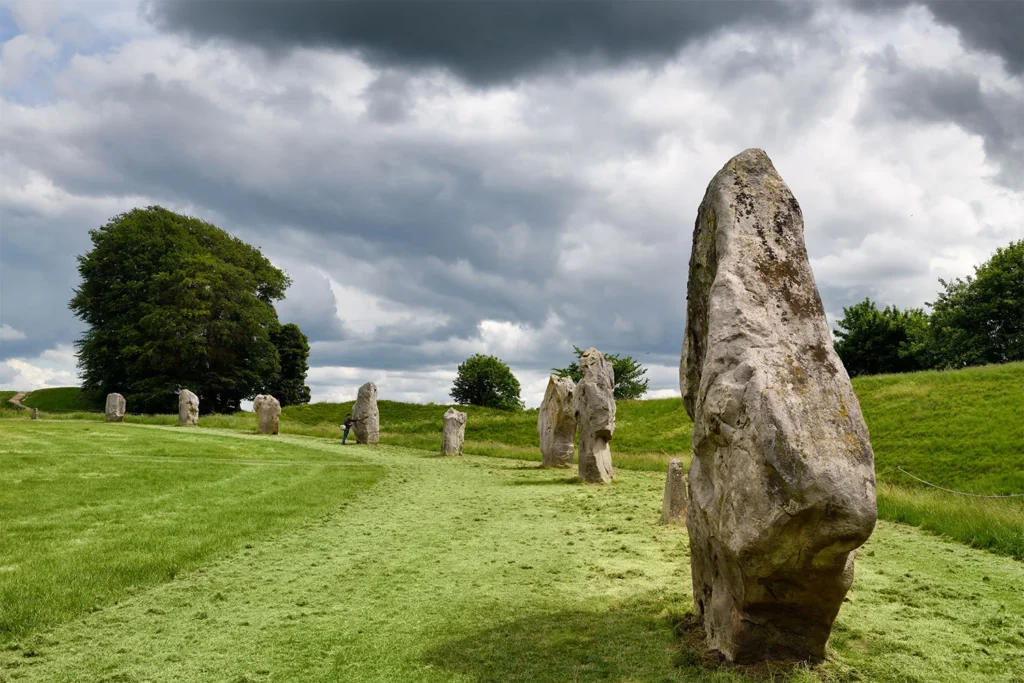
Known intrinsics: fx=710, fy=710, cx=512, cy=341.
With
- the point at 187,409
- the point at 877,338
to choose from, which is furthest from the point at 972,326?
the point at 187,409

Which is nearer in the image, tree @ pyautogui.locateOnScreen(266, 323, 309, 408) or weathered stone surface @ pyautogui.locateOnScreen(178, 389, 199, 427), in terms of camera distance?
weathered stone surface @ pyautogui.locateOnScreen(178, 389, 199, 427)

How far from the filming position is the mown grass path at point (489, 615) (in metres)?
5.77

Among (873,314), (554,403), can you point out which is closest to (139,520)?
(554,403)

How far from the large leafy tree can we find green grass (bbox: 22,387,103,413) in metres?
4.92

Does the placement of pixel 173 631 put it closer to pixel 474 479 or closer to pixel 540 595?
pixel 540 595

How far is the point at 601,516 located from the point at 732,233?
26.0ft

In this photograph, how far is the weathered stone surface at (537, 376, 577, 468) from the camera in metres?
22.7

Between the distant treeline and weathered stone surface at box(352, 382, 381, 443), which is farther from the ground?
the distant treeline

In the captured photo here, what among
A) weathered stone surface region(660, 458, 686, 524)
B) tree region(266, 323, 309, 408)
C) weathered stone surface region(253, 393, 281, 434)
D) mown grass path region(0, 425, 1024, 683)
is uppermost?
tree region(266, 323, 309, 408)

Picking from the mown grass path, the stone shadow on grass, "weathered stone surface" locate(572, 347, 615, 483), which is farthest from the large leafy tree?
the stone shadow on grass

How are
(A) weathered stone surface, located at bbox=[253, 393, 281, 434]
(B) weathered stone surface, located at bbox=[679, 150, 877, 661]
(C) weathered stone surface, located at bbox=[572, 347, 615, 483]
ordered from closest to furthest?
(B) weathered stone surface, located at bbox=[679, 150, 877, 661] → (C) weathered stone surface, located at bbox=[572, 347, 615, 483] → (A) weathered stone surface, located at bbox=[253, 393, 281, 434]

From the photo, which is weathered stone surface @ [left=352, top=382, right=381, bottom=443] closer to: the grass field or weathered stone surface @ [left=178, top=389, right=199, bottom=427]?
the grass field

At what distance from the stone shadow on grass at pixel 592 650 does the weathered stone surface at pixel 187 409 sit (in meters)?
31.6

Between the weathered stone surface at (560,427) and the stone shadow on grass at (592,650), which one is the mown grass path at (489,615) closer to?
the stone shadow on grass at (592,650)
